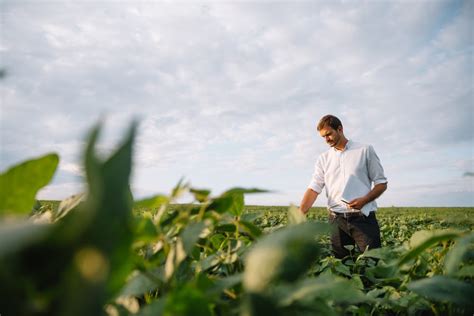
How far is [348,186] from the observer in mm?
5547

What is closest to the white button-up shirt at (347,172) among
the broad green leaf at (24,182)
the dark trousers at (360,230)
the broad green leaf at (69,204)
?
the dark trousers at (360,230)

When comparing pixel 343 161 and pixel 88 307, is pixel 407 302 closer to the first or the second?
pixel 88 307

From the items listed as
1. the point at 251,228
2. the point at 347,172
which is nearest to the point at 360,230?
the point at 347,172

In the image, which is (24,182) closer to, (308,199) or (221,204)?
(221,204)

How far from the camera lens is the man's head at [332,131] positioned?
5863 mm

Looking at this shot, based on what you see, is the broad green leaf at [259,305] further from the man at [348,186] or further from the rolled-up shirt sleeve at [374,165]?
the rolled-up shirt sleeve at [374,165]

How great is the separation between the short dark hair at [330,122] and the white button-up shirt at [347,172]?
354 millimetres

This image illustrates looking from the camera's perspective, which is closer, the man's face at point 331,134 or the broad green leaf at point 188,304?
the broad green leaf at point 188,304

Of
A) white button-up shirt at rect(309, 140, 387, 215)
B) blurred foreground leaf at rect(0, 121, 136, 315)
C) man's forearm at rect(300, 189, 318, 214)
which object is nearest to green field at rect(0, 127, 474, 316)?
blurred foreground leaf at rect(0, 121, 136, 315)

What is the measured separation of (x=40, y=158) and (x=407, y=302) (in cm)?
91

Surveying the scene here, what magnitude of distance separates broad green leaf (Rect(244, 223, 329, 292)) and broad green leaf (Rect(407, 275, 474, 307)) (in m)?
0.39

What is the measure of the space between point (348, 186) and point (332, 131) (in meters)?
0.95

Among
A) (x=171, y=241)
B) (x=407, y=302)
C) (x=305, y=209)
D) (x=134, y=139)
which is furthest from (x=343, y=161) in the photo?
(x=134, y=139)

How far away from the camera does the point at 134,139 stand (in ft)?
0.96
